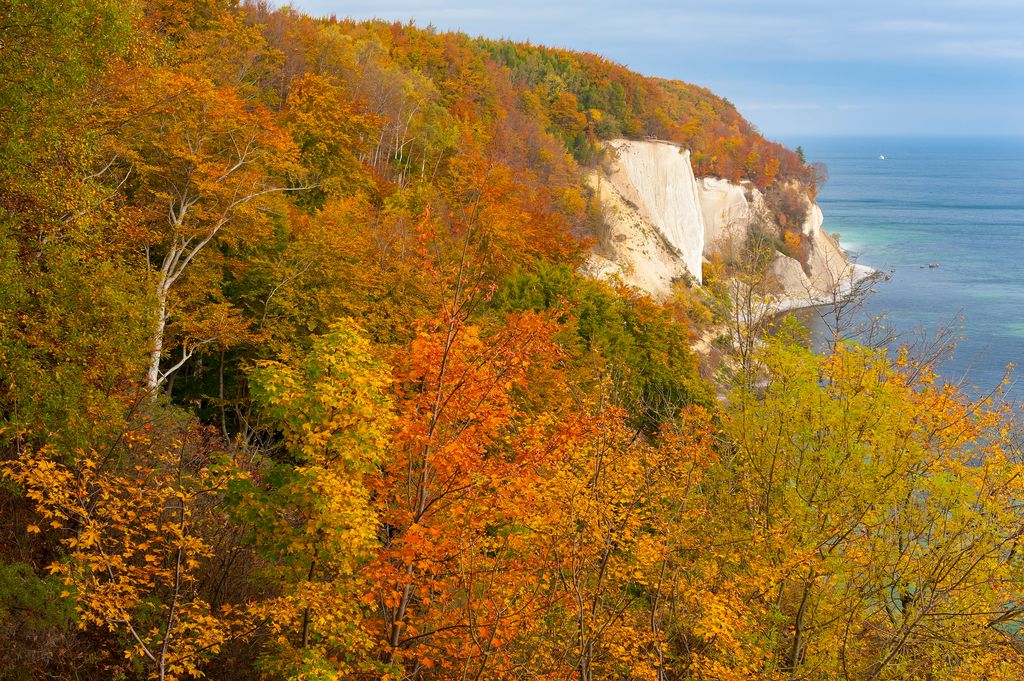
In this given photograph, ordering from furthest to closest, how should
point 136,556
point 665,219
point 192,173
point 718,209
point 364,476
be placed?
point 718,209 < point 665,219 < point 192,173 < point 136,556 < point 364,476

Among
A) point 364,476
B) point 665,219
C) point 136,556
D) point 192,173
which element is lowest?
point 136,556

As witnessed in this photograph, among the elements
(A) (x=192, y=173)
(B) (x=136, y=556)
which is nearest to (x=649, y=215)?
(A) (x=192, y=173)

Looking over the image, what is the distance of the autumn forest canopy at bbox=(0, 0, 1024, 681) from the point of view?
1118 centimetres

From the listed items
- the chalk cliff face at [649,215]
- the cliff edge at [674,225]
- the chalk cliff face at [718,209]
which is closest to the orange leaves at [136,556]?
the cliff edge at [674,225]

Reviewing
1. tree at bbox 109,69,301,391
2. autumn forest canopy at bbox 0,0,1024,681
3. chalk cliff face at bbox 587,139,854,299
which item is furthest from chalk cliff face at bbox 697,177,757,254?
tree at bbox 109,69,301,391

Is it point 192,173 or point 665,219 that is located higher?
point 665,219

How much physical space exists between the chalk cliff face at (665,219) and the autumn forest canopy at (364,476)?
3640cm

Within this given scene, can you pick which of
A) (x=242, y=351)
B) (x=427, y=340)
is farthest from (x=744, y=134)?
(x=427, y=340)

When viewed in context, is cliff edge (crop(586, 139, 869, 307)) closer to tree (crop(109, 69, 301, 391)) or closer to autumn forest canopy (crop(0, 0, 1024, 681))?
tree (crop(109, 69, 301, 391))

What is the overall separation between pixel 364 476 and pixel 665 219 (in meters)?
72.1

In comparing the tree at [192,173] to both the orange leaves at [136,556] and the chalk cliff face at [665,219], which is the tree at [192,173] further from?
the chalk cliff face at [665,219]

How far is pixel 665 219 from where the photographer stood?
269 ft

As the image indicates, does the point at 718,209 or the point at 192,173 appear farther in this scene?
the point at 718,209

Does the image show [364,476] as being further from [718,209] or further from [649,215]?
[718,209]
